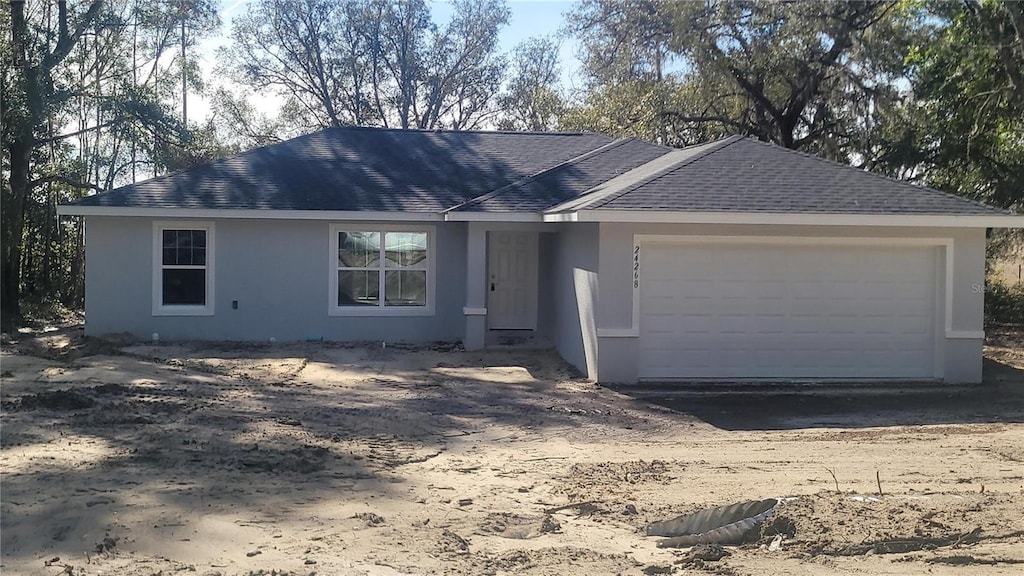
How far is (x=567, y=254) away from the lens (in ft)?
50.7

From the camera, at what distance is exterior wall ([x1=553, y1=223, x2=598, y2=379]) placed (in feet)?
43.4

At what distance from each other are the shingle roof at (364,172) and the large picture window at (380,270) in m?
0.71

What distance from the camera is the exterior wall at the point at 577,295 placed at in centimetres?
1323

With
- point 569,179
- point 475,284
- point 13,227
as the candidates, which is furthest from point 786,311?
point 13,227

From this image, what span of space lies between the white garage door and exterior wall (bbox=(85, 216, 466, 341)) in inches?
219

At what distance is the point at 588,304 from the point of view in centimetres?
1354

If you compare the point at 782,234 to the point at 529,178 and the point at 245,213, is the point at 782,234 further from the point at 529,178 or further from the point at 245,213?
the point at 245,213

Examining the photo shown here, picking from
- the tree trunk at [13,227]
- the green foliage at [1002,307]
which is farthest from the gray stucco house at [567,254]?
the green foliage at [1002,307]

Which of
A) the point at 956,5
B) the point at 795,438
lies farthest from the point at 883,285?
the point at 956,5

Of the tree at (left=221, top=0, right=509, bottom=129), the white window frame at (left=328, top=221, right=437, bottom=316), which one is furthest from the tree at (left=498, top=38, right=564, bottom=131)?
the white window frame at (left=328, top=221, right=437, bottom=316)

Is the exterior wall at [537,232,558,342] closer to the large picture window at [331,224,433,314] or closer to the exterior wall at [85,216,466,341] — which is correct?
the exterior wall at [85,216,466,341]

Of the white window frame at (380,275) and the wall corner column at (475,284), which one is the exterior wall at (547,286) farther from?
the white window frame at (380,275)

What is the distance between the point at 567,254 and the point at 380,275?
414cm

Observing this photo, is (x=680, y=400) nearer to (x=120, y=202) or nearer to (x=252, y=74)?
(x=120, y=202)
